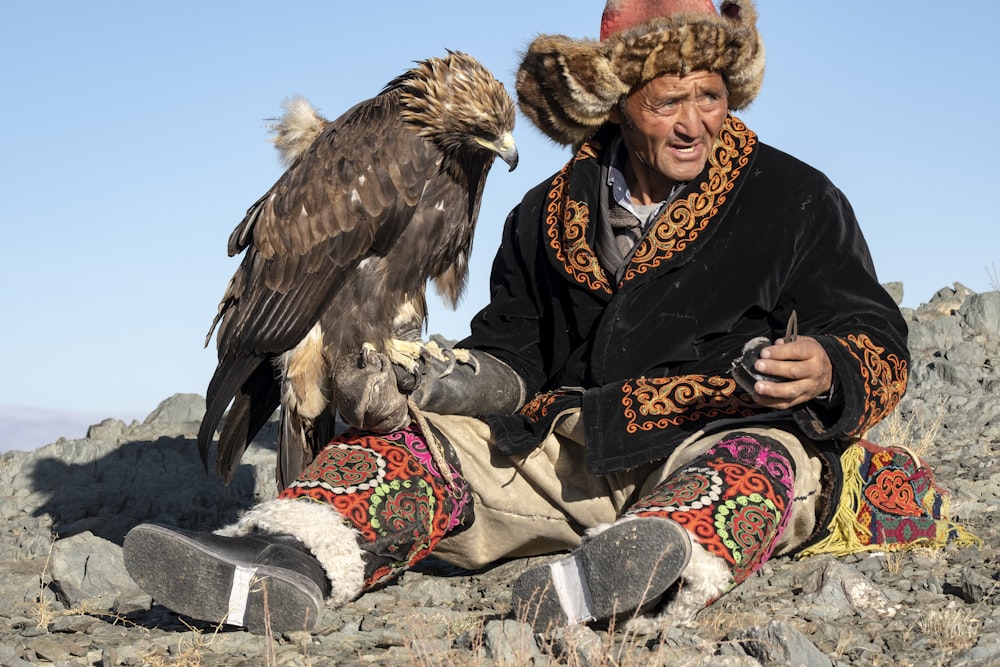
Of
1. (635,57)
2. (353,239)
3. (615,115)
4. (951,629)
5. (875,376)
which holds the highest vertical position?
(635,57)

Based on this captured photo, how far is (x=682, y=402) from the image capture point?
399 cm

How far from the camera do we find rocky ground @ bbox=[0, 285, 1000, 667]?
295 centimetres

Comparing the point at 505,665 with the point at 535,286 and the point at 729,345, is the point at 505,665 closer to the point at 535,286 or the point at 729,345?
the point at 729,345

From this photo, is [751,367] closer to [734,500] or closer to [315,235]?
[734,500]

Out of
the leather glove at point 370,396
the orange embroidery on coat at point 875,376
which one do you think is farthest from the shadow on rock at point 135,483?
the orange embroidery on coat at point 875,376

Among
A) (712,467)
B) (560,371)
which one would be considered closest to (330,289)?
(560,371)

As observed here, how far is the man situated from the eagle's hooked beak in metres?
0.18

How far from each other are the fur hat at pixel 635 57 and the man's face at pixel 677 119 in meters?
0.05

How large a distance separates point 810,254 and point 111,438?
18.4 ft

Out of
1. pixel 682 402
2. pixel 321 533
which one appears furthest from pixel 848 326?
pixel 321 533

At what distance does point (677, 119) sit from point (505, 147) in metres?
0.75

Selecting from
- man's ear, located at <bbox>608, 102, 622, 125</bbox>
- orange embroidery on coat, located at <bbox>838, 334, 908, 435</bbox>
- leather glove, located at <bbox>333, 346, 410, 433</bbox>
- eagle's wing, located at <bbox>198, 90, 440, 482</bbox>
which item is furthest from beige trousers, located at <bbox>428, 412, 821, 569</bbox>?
man's ear, located at <bbox>608, 102, 622, 125</bbox>

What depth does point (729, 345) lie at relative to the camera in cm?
425

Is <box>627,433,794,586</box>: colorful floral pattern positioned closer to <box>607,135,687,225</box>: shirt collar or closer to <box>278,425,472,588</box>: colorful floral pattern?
<box>278,425,472,588</box>: colorful floral pattern
